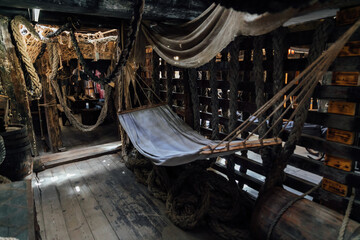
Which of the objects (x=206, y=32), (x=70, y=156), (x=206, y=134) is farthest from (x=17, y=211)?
(x=70, y=156)

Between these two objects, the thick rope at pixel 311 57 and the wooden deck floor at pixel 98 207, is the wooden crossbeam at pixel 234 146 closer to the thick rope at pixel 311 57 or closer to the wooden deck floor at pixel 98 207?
the thick rope at pixel 311 57

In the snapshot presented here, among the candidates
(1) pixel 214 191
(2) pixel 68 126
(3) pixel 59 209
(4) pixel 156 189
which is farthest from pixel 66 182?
(2) pixel 68 126

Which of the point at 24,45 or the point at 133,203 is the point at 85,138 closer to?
the point at 24,45

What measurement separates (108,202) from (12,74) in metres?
2.17

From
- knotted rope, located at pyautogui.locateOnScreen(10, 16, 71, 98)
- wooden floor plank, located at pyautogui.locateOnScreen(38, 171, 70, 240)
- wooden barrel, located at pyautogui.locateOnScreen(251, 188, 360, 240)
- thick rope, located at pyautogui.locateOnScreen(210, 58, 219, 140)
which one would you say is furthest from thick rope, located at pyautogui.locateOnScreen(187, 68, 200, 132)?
wooden floor plank, located at pyautogui.locateOnScreen(38, 171, 70, 240)

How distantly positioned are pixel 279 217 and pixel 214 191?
2.75ft

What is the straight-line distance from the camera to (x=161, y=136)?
3023mm

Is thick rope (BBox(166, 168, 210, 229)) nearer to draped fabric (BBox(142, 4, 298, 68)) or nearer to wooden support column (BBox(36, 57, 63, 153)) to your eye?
draped fabric (BBox(142, 4, 298, 68))

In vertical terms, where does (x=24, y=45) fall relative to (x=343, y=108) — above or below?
above

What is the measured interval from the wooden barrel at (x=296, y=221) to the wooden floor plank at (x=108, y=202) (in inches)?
47.9

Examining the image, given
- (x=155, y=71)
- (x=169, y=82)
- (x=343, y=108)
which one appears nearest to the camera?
(x=343, y=108)

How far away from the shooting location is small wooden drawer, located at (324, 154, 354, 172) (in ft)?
5.98

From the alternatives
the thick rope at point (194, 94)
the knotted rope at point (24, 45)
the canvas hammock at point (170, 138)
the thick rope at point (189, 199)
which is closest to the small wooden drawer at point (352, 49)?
the canvas hammock at point (170, 138)

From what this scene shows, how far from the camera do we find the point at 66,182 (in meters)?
3.30
